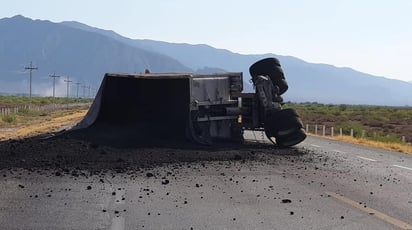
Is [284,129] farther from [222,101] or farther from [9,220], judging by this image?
[9,220]

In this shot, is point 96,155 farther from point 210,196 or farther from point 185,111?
point 210,196

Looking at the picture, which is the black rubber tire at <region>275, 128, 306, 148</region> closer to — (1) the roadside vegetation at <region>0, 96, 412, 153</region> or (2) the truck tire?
(2) the truck tire

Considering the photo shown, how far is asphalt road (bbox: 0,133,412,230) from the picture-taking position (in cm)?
844

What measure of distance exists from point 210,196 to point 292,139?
9.91m

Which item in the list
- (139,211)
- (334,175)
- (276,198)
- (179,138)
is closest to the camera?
(139,211)

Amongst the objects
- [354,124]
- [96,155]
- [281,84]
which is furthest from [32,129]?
[354,124]

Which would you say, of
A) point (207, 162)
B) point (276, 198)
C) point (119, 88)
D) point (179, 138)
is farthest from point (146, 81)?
point (276, 198)

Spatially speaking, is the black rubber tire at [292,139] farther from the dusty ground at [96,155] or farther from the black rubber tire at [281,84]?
the black rubber tire at [281,84]

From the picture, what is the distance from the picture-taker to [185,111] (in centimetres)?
2025

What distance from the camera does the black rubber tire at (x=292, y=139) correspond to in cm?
2019

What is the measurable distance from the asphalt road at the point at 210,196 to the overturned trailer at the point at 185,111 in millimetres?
3825

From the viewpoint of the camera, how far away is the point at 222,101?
21.4 m

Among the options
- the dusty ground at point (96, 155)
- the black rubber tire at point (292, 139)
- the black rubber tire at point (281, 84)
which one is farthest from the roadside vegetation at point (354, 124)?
the dusty ground at point (96, 155)

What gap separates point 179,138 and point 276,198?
368 inches
